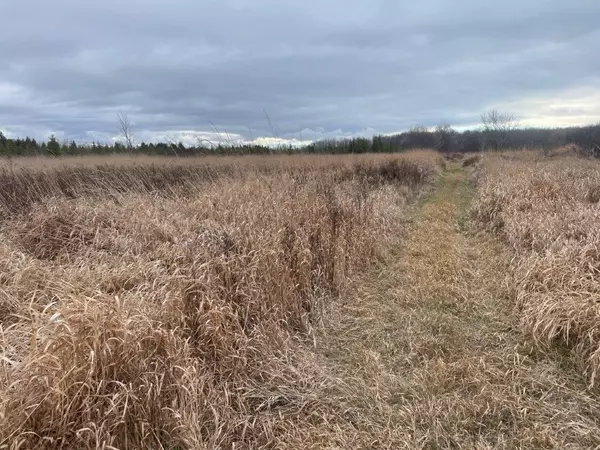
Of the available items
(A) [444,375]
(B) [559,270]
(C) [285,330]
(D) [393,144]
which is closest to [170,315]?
(C) [285,330]

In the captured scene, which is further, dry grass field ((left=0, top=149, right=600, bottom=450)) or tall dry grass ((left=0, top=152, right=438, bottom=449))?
dry grass field ((left=0, top=149, right=600, bottom=450))

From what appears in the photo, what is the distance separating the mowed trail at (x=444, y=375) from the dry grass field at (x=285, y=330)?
2cm

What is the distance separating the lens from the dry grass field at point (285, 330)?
85.2 inches

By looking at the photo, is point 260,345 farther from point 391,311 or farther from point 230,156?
point 230,156

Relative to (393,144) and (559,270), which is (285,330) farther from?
(393,144)

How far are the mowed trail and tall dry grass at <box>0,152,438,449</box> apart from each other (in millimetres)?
328

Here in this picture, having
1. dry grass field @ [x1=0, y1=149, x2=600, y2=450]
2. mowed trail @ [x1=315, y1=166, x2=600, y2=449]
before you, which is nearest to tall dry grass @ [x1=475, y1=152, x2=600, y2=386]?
dry grass field @ [x1=0, y1=149, x2=600, y2=450]

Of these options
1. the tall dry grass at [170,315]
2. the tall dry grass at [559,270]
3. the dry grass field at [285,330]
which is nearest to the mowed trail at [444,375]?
the dry grass field at [285,330]

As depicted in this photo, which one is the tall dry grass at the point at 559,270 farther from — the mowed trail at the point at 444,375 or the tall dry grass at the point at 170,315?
the tall dry grass at the point at 170,315

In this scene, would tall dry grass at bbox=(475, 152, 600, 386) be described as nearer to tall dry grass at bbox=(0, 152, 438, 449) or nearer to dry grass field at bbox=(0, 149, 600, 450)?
dry grass field at bbox=(0, 149, 600, 450)

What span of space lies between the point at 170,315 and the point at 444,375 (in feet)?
6.87

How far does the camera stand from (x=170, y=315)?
8.98 ft

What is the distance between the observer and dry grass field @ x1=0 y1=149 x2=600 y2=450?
2.16 metres

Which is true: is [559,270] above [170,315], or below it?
below
